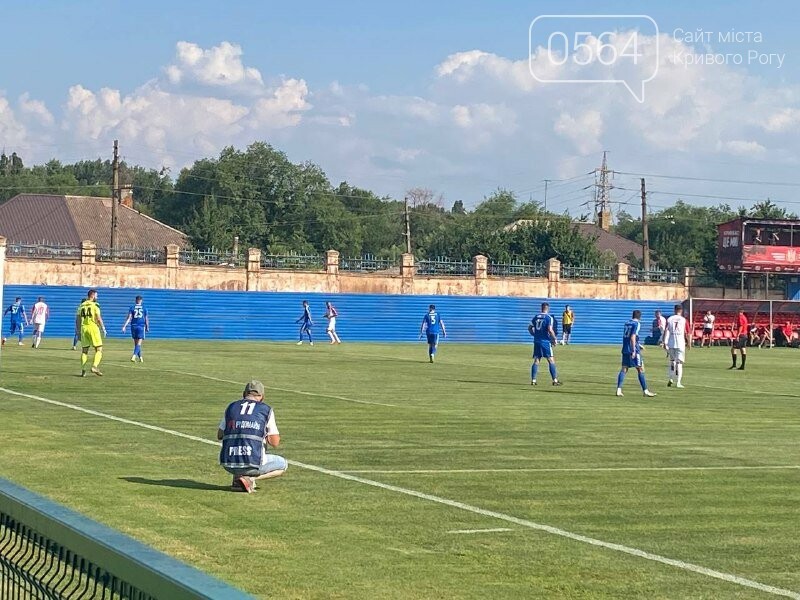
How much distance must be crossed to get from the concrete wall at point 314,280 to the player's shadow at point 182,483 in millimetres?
49458

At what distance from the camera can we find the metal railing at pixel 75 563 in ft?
12.9

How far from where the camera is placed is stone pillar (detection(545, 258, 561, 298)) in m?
75.1

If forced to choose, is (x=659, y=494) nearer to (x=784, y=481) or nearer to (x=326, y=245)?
(x=784, y=481)

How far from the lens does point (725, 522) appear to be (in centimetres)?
1187

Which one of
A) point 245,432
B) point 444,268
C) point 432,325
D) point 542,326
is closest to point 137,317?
point 432,325

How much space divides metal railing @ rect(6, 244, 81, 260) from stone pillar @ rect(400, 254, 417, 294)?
56.4ft

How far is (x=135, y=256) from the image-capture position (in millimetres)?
67375

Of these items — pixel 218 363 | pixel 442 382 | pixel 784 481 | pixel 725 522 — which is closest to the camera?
pixel 725 522

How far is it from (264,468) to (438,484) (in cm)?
187

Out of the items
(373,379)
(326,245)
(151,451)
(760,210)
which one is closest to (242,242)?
(326,245)

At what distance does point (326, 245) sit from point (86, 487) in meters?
107

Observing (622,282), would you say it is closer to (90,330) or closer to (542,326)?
(542,326)

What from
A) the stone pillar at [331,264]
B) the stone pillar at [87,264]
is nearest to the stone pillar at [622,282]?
the stone pillar at [331,264]

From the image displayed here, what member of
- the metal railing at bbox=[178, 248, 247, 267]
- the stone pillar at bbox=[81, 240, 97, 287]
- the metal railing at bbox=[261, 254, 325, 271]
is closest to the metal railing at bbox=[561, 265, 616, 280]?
the metal railing at bbox=[261, 254, 325, 271]
